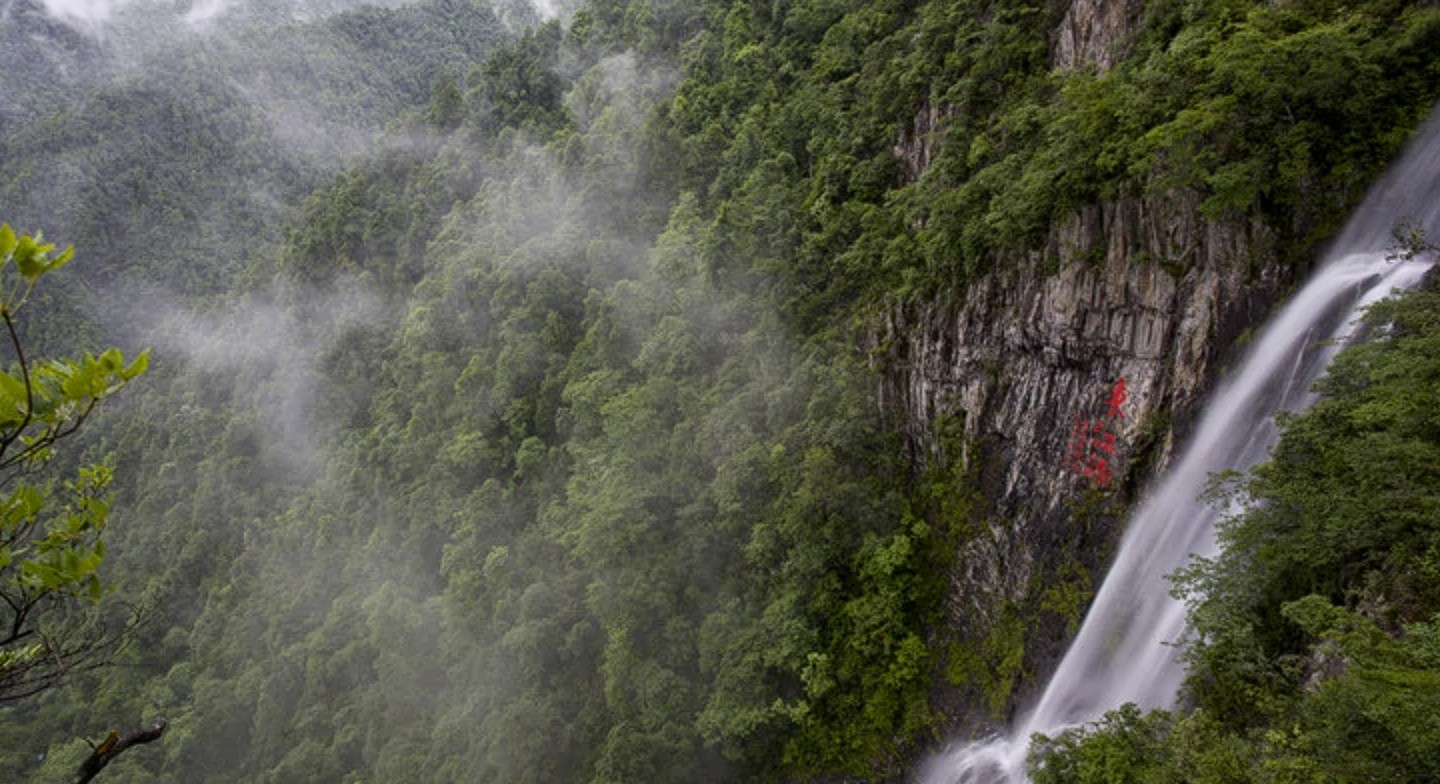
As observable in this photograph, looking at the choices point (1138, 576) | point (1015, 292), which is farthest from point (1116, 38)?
point (1138, 576)

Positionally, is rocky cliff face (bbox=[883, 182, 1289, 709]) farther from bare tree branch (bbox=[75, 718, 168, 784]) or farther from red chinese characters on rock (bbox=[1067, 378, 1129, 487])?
bare tree branch (bbox=[75, 718, 168, 784])

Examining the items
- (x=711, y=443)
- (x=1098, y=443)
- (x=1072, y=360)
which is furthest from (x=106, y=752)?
(x=711, y=443)

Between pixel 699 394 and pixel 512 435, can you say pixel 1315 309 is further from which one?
pixel 512 435

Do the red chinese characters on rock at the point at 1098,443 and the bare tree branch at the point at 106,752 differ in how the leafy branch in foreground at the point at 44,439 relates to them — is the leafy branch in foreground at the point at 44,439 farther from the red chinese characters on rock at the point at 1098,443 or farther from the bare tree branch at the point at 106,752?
the red chinese characters on rock at the point at 1098,443

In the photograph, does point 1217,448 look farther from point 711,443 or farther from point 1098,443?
point 711,443

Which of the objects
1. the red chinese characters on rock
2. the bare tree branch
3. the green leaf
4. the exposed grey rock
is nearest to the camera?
the green leaf

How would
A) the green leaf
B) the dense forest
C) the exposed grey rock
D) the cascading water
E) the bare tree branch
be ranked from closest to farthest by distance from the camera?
the green leaf
the bare tree branch
the dense forest
the cascading water
the exposed grey rock

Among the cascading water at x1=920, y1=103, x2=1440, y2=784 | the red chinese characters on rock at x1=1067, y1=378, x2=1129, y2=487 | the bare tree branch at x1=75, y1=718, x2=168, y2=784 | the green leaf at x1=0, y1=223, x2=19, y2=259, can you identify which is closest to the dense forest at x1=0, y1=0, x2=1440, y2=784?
the bare tree branch at x1=75, y1=718, x2=168, y2=784
